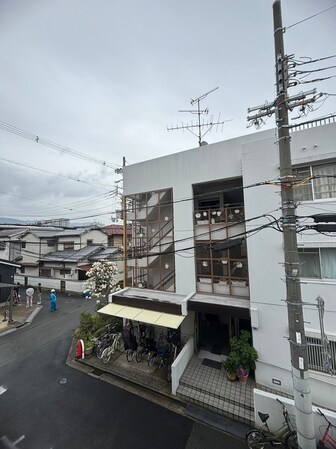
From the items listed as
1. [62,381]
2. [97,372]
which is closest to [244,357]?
[97,372]

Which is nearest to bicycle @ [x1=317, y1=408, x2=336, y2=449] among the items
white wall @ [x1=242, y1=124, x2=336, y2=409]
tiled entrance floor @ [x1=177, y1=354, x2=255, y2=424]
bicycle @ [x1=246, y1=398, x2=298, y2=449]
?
bicycle @ [x1=246, y1=398, x2=298, y2=449]

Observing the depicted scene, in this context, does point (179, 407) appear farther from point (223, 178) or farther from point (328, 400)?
point (223, 178)

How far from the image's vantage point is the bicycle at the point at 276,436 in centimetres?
600

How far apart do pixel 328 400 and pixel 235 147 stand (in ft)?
35.4

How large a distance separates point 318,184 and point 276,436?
8.73m

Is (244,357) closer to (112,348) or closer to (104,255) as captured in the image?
(112,348)

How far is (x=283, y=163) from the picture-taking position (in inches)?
200

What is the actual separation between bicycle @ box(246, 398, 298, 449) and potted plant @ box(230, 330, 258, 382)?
1.86 metres

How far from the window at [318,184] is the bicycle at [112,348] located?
11.7m

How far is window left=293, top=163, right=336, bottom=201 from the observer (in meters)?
7.71

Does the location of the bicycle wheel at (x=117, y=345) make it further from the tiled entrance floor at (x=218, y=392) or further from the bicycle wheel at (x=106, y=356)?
the tiled entrance floor at (x=218, y=392)

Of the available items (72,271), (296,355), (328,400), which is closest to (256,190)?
(296,355)

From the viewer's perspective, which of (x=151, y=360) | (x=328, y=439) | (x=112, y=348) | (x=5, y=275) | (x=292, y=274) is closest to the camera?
(x=292, y=274)

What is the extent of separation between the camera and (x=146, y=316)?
33.5 feet
